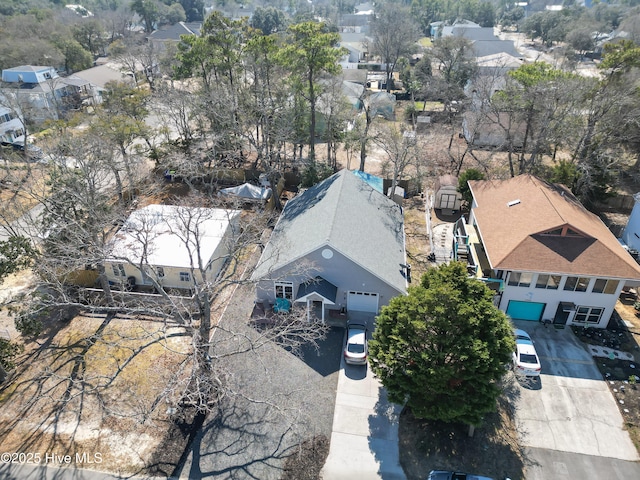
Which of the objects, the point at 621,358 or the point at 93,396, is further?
the point at 621,358

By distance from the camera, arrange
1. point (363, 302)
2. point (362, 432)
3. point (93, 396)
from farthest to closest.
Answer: point (363, 302)
point (93, 396)
point (362, 432)

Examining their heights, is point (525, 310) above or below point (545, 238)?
below

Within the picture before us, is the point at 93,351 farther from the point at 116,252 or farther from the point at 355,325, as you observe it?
the point at 355,325

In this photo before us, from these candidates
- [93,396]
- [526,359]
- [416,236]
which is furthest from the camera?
[416,236]

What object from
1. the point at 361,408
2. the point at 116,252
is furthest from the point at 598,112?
the point at 116,252

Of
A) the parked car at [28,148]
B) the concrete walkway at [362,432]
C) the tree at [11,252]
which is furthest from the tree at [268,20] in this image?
the concrete walkway at [362,432]

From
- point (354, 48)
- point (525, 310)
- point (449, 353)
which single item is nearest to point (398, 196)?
point (525, 310)

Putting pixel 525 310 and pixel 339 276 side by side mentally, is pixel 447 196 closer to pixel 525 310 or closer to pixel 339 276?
pixel 525 310
